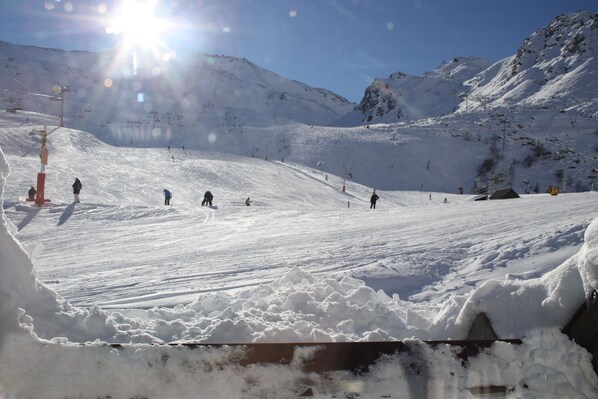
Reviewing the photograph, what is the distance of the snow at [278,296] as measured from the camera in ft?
6.17

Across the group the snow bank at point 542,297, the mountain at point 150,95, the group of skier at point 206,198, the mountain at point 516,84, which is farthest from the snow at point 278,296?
the mountain at point 516,84

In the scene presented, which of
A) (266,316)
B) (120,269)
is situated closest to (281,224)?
(120,269)

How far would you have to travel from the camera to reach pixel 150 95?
106 m

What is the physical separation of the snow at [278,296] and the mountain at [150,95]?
53.1 meters

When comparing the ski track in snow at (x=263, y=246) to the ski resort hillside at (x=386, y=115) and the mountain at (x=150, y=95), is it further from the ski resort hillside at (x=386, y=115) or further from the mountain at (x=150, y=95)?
the mountain at (x=150, y=95)

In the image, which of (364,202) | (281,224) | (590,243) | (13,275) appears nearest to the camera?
(590,243)

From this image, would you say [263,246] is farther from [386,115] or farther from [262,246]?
[386,115]

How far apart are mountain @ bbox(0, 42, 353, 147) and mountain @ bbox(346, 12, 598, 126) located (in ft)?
57.7

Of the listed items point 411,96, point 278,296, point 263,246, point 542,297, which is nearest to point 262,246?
point 263,246

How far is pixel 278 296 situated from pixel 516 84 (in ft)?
350

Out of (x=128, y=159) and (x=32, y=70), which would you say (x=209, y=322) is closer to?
(x=128, y=159)

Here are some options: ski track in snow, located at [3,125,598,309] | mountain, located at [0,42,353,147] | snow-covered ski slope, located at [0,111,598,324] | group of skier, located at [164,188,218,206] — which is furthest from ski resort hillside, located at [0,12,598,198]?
snow-covered ski slope, located at [0,111,598,324]

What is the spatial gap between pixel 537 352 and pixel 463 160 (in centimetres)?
6228

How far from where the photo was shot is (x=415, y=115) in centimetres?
11056
